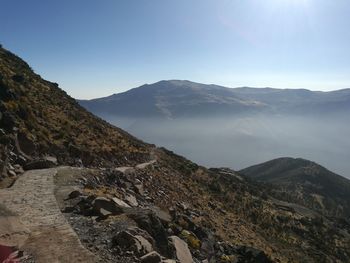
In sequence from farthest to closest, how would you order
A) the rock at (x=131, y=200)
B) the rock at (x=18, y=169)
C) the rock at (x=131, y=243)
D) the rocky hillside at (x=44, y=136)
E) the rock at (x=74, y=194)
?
1. the rocky hillside at (x=44, y=136)
2. the rock at (x=18, y=169)
3. the rock at (x=131, y=200)
4. the rock at (x=74, y=194)
5. the rock at (x=131, y=243)

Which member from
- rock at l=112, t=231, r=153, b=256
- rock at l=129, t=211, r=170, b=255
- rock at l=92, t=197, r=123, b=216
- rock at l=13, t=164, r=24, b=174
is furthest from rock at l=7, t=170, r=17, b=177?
rock at l=112, t=231, r=153, b=256

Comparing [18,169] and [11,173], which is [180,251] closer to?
[11,173]

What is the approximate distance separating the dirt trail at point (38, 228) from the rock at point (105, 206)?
159 cm

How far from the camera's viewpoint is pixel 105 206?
18.5 m

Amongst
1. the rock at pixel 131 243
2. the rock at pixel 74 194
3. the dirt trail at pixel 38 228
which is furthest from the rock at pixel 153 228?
the rock at pixel 74 194

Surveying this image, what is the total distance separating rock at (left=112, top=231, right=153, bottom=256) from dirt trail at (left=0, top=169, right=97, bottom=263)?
1325 mm

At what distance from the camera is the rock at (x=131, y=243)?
1440 centimetres

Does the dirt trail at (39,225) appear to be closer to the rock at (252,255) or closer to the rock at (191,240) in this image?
the rock at (191,240)

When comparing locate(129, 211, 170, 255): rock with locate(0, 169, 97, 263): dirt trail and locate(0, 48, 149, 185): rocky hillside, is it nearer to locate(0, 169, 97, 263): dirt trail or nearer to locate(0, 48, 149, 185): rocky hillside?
locate(0, 169, 97, 263): dirt trail

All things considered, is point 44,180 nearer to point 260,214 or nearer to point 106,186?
point 106,186

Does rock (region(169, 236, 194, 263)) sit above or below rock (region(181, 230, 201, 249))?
above

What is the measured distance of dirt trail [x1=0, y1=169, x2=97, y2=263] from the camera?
44.0ft

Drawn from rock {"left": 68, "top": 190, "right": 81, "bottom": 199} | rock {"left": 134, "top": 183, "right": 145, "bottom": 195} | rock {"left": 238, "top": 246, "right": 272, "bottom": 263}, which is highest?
rock {"left": 68, "top": 190, "right": 81, "bottom": 199}

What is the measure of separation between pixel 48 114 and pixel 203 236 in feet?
84.4
